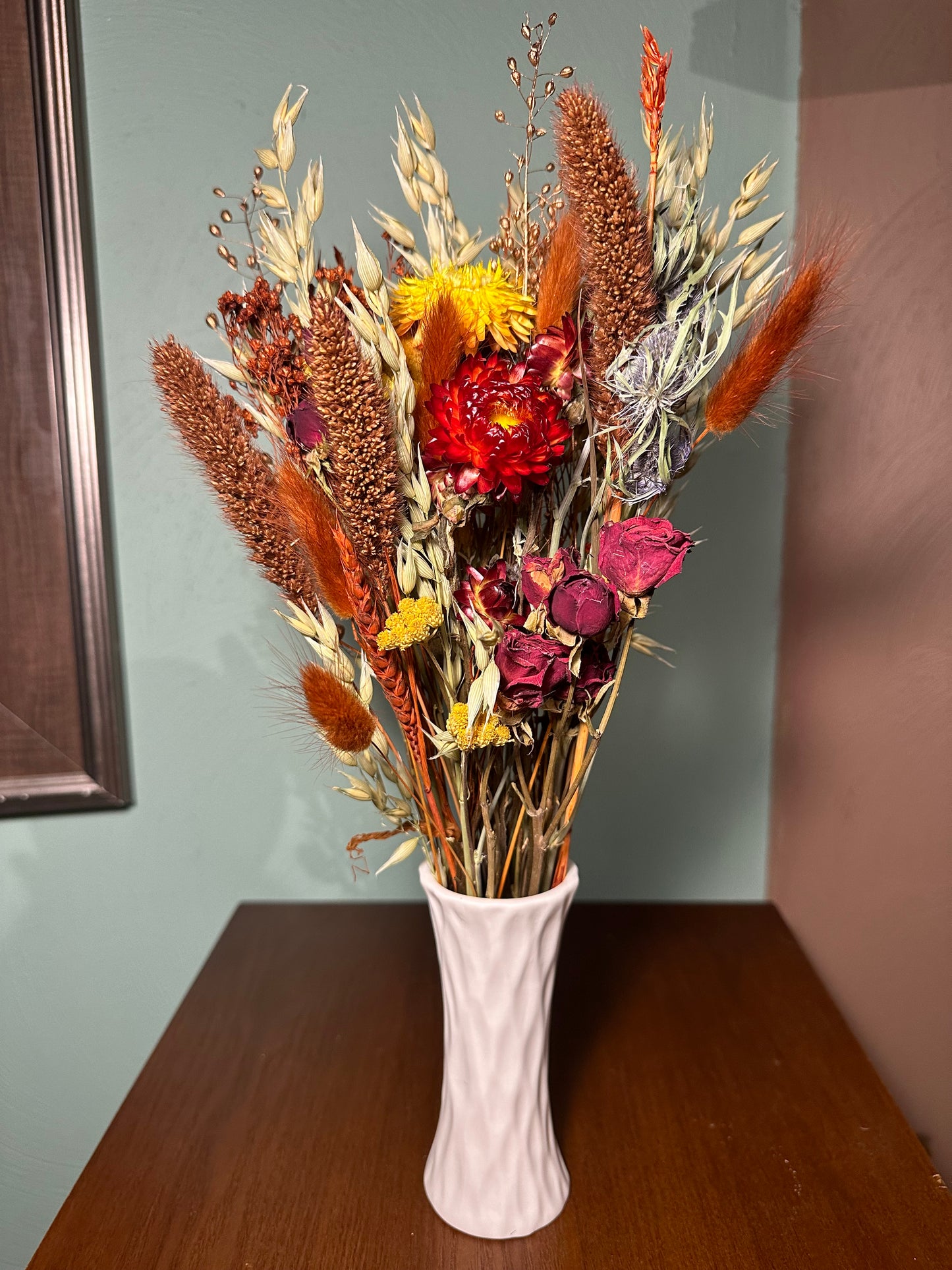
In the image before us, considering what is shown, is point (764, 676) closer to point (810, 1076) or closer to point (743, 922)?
point (743, 922)

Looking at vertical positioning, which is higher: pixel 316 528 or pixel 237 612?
pixel 316 528

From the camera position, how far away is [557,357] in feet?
1.79

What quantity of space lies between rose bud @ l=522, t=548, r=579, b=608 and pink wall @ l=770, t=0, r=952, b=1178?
41cm

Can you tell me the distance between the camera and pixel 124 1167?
0.73 m

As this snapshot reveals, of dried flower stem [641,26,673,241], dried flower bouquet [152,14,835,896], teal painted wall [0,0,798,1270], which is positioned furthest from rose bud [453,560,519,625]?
teal painted wall [0,0,798,1270]

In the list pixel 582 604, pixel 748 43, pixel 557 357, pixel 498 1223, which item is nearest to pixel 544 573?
pixel 582 604

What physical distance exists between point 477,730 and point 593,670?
8 cm

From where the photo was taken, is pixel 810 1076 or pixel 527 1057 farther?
pixel 810 1076

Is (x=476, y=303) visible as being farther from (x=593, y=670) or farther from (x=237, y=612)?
(x=237, y=612)

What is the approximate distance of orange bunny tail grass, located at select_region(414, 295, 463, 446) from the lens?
522 mm

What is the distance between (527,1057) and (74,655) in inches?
27.3

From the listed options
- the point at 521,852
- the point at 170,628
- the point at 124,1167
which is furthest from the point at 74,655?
the point at 521,852

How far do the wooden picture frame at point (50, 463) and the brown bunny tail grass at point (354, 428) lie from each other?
587 millimetres

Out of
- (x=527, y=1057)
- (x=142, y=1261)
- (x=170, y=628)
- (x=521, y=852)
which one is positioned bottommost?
(x=142, y=1261)
